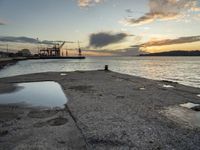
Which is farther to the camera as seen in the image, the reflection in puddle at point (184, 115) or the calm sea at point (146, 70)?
the calm sea at point (146, 70)

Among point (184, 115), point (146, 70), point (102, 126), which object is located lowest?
point (146, 70)

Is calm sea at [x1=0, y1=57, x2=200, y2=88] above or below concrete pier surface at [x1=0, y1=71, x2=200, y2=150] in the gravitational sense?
below

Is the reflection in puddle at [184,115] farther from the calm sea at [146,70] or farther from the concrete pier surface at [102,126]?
the calm sea at [146,70]

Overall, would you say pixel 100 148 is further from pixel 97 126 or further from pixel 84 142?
pixel 97 126

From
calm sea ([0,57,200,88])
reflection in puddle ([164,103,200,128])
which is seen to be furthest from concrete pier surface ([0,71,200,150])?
calm sea ([0,57,200,88])

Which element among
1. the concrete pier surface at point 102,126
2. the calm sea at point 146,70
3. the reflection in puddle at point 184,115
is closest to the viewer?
the concrete pier surface at point 102,126

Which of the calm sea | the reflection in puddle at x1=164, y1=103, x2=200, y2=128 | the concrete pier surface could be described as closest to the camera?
the concrete pier surface

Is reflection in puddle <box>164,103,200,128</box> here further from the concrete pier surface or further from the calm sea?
the calm sea

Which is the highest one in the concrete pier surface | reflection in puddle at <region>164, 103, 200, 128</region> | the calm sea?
the concrete pier surface

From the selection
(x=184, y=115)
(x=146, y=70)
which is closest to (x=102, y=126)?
(x=184, y=115)

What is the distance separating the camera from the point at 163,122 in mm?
8109

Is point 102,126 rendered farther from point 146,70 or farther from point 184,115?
point 146,70

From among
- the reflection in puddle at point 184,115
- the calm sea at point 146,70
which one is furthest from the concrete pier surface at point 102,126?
the calm sea at point 146,70

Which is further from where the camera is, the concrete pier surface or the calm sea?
the calm sea
